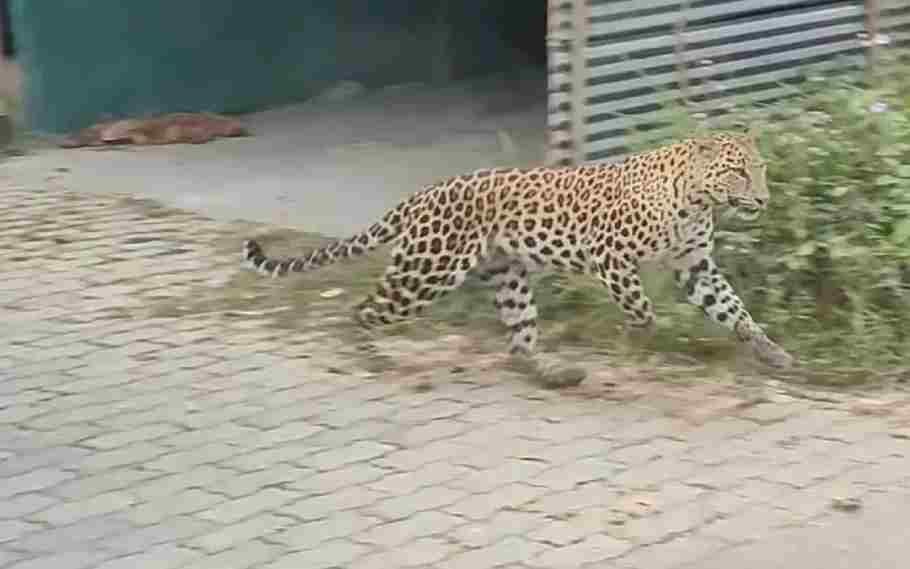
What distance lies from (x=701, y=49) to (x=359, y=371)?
9.54 ft

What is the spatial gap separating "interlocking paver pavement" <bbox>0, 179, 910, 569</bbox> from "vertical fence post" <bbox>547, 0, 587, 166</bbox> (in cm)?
158

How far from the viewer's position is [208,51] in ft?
39.5

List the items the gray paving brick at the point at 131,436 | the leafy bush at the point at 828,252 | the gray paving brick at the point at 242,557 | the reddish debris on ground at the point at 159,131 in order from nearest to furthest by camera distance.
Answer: the gray paving brick at the point at 242,557 → the gray paving brick at the point at 131,436 → the leafy bush at the point at 828,252 → the reddish debris on ground at the point at 159,131

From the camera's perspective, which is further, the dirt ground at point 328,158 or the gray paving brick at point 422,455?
the dirt ground at point 328,158

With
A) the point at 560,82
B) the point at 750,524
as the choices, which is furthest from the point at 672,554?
the point at 560,82

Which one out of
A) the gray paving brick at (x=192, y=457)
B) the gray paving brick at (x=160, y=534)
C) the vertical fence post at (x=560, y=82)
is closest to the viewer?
the gray paving brick at (x=160, y=534)

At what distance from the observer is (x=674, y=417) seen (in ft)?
20.2

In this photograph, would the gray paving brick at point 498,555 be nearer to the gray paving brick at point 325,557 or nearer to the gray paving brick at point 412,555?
the gray paving brick at point 412,555

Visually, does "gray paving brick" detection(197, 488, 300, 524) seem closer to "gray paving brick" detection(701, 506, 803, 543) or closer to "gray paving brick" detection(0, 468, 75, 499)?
"gray paving brick" detection(0, 468, 75, 499)

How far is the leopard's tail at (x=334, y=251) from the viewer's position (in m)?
6.90

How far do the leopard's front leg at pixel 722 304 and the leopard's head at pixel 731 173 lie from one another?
0.27 metres

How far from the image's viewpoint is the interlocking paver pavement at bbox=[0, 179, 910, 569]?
5105 mm

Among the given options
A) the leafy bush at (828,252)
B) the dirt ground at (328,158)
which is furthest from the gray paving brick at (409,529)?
the dirt ground at (328,158)

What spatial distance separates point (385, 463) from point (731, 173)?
1.77 meters
